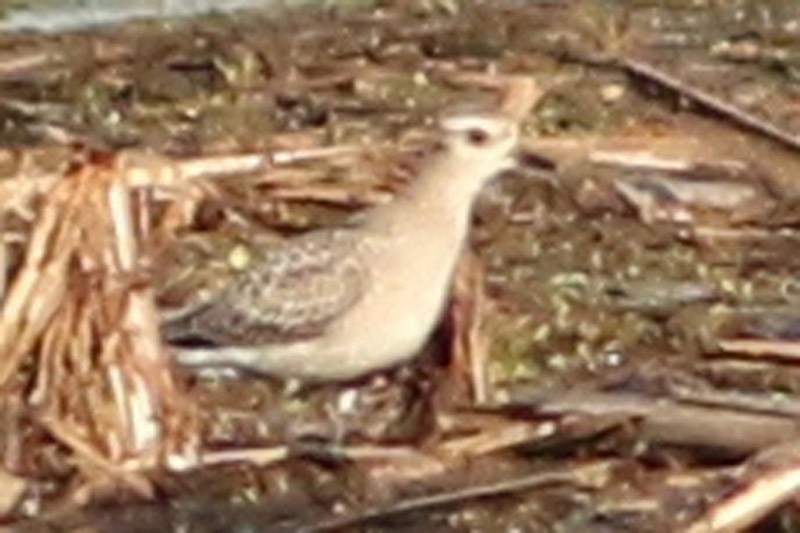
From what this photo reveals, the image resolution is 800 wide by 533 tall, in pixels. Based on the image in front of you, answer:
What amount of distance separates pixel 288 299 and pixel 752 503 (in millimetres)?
1350

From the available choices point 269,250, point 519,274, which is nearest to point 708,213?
point 519,274

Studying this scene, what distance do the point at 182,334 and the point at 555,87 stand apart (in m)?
2.47

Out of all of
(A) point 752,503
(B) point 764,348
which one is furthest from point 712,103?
(A) point 752,503

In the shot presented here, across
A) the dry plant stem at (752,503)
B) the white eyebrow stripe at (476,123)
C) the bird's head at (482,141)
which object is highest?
the white eyebrow stripe at (476,123)

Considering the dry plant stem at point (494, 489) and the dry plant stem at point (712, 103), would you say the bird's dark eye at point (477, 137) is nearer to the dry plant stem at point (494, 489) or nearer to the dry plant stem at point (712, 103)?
the dry plant stem at point (494, 489)

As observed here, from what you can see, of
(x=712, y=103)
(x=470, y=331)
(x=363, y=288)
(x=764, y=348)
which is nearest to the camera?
(x=363, y=288)

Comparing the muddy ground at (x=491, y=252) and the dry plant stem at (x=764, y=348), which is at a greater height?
the muddy ground at (x=491, y=252)

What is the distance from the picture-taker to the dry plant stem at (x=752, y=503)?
31.5 feet

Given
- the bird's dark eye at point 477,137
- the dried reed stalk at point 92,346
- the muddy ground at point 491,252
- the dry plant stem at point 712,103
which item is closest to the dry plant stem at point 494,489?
the muddy ground at point 491,252

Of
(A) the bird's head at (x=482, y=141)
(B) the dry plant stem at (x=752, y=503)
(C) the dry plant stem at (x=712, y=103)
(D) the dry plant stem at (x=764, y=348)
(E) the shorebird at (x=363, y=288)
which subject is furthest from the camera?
(C) the dry plant stem at (x=712, y=103)

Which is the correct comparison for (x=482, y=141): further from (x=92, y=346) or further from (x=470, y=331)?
(x=92, y=346)

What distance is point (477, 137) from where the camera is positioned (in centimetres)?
1058

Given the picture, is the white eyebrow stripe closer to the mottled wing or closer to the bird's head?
the bird's head

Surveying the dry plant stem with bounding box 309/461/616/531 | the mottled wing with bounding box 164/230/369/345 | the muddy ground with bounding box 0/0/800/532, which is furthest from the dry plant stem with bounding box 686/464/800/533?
the mottled wing with bounding box 164/230/369/345
